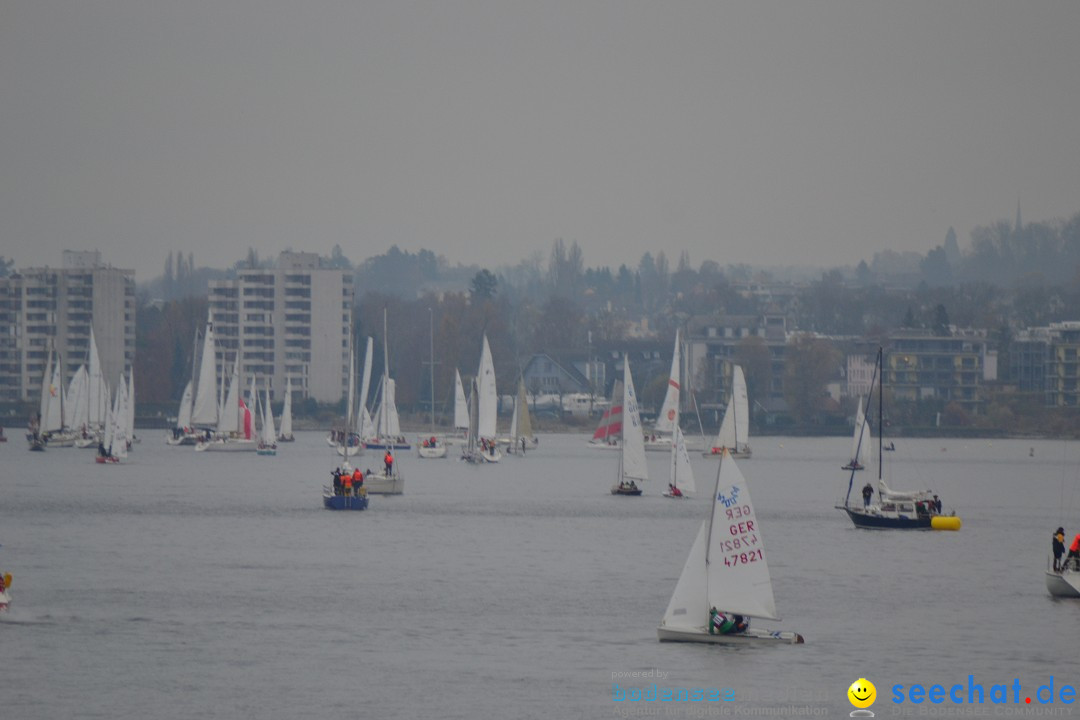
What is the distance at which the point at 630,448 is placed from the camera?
92812mm

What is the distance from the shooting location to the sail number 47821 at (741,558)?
40469mm

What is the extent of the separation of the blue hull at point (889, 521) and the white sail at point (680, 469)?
16.4m

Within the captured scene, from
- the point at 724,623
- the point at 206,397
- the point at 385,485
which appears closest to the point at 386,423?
the point at 206,397

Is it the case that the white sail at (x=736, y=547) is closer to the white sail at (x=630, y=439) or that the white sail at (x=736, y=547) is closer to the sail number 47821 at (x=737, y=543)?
the sail number 47821 at (x=737, y=543)

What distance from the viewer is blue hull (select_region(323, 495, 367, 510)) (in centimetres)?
8150

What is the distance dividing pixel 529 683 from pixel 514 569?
2170cm

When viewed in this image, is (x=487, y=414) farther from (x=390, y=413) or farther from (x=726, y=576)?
(x=726, y=576)

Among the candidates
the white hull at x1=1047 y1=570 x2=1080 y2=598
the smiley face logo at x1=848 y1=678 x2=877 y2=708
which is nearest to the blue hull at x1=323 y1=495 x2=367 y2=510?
the white hull at x1=1047 y1=570 x2=1080 y2=598

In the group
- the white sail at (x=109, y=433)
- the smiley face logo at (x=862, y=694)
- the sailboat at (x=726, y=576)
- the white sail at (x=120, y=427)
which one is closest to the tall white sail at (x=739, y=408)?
the white sail at (x=120, y=427)

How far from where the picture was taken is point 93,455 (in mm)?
153500

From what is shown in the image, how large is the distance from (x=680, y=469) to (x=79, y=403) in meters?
Result: 87.4

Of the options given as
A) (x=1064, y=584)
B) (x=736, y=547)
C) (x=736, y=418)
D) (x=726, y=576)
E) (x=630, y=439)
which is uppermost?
(x=736, y=418)

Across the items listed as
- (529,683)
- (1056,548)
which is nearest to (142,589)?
(529,683)

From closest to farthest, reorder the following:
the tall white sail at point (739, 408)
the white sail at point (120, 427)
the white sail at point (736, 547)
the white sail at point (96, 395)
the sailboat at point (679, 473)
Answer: the white sail at point (736, 547) → the sailboat at point (679, 473) → the white sail at point (120, 427) → the tall white sail at point (739, 408) → the white sail at point (96, 395)
